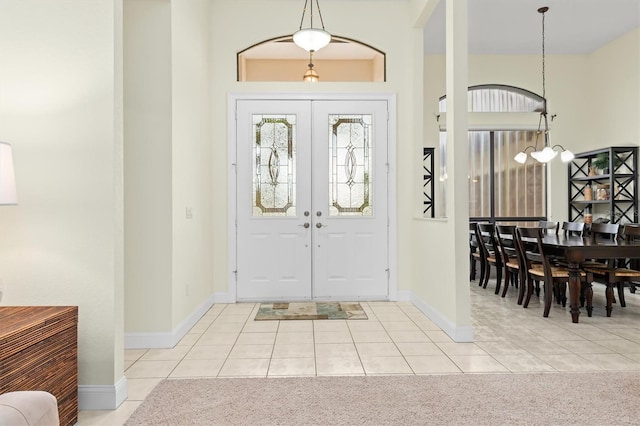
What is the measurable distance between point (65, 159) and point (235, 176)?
2.74m

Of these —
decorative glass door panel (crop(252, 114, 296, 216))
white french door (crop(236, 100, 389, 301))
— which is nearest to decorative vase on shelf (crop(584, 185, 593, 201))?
white french door (crop(236, 100, 389, 301))

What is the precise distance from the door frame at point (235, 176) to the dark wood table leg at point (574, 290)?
1829 millimetres

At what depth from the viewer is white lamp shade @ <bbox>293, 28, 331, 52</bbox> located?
3.61 meters

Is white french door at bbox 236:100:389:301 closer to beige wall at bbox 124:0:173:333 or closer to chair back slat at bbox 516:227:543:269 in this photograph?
chair back slat at bbox 516:227:543:269

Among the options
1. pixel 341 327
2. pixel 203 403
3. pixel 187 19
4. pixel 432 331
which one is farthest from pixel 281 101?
pixel 203 403

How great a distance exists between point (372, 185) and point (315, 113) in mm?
1114

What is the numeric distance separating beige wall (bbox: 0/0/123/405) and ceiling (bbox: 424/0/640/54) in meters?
4.25

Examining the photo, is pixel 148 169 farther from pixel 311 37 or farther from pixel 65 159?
pixel 311 37

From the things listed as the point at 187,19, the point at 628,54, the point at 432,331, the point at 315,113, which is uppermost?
the point at 628,54

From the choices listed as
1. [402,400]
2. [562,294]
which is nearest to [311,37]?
[402,400]

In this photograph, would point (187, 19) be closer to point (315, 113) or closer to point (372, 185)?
point (315, 113)

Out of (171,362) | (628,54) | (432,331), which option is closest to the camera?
(171,362)

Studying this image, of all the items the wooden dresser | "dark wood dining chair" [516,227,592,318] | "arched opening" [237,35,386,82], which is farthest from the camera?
"arched opening" [237,35,386,82]

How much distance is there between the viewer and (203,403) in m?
2.38
